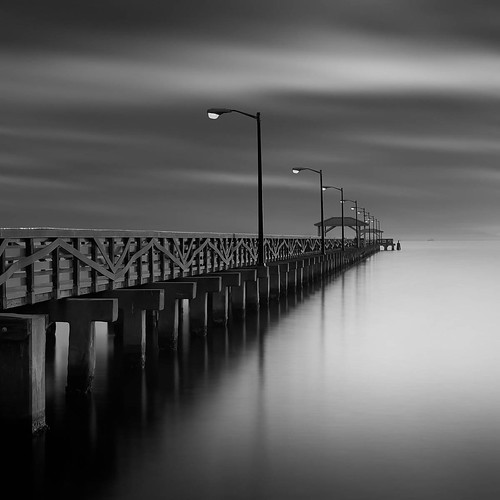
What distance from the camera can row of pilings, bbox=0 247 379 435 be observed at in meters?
12.1

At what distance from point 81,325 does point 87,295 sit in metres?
4.38

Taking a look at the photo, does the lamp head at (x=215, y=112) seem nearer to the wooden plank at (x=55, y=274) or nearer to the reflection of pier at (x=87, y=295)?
the reflection of pier at (x=87, y=295)

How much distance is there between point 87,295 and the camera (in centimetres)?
2089

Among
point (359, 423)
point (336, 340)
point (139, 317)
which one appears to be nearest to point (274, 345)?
point (336, 340)

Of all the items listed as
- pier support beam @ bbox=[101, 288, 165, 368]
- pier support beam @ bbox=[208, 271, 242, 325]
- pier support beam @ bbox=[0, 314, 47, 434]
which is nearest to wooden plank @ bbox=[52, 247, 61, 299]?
pier support beam @ bbox=[101, 288, 165, 368]

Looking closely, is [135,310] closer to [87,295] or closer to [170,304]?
[87,295]

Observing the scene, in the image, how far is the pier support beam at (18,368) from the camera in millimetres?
12109

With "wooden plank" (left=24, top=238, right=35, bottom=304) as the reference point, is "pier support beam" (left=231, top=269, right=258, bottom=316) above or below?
below

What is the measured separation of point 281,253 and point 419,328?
27.0 m

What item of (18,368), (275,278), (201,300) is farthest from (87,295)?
(275,278)

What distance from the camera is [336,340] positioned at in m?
28.5

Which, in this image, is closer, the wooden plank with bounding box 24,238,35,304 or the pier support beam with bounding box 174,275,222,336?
the wooden plank with bounding box 24,238,35,304

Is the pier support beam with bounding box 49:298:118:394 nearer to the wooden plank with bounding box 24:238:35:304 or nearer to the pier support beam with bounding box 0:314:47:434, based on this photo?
the wooden plank with bounding box 24:238:35:304

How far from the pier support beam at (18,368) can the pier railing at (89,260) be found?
2350 mm
